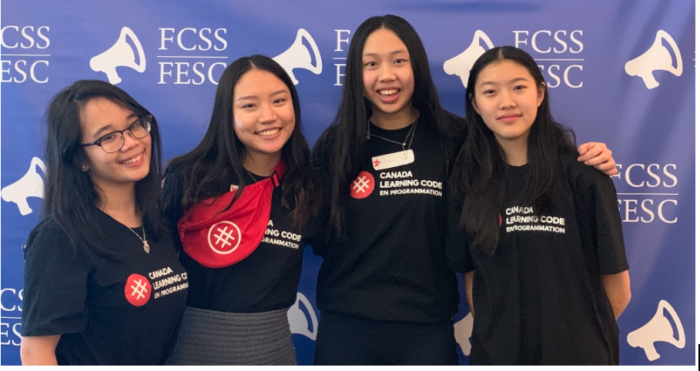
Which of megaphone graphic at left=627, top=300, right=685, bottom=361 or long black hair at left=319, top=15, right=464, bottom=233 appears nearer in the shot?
long black hair at left=319, top=15, right=464, bottom=233

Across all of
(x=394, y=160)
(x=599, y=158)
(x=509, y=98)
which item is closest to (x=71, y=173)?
(x=394, y=160)

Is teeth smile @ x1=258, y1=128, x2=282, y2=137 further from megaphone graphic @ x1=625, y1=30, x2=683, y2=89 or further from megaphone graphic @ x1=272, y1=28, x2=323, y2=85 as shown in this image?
megaphone graphic @ x1=625, y1=30, x2=683, y2=89

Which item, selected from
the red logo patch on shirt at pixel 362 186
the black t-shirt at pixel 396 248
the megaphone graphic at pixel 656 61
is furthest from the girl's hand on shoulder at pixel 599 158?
the megaphone graphic at pixel 656 61

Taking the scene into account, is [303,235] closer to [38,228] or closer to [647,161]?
[38,228]

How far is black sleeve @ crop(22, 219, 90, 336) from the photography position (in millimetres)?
1290

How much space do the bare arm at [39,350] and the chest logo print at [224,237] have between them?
1.69ft

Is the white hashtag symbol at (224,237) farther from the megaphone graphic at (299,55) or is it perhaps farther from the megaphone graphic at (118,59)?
the megaphone graphic at (118,59)

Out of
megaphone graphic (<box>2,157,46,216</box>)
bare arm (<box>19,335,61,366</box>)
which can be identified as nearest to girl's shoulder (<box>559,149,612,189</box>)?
bare arm (<box>19,335,61,366</box>)

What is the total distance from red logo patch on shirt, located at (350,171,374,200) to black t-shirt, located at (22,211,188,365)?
2.14ft

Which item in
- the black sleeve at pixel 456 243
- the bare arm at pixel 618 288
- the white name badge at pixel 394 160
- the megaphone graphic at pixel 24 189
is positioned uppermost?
the white name badge at pixel 394 160

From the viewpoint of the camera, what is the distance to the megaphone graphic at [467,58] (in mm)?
2217

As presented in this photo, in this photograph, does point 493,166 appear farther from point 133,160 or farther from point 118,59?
point 118,59

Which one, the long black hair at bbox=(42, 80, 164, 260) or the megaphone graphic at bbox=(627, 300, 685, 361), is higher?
the long black hair at bbox=(42, 80, 164, 260)

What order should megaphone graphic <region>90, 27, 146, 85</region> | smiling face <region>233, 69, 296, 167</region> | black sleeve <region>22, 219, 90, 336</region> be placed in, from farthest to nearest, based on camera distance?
megaphone graphic <region>90, 27, 146, 85</region>
smiling face <region>233, 69, 296, 167</region>
black sleeve <region>22, 219, 90, 336</region>
